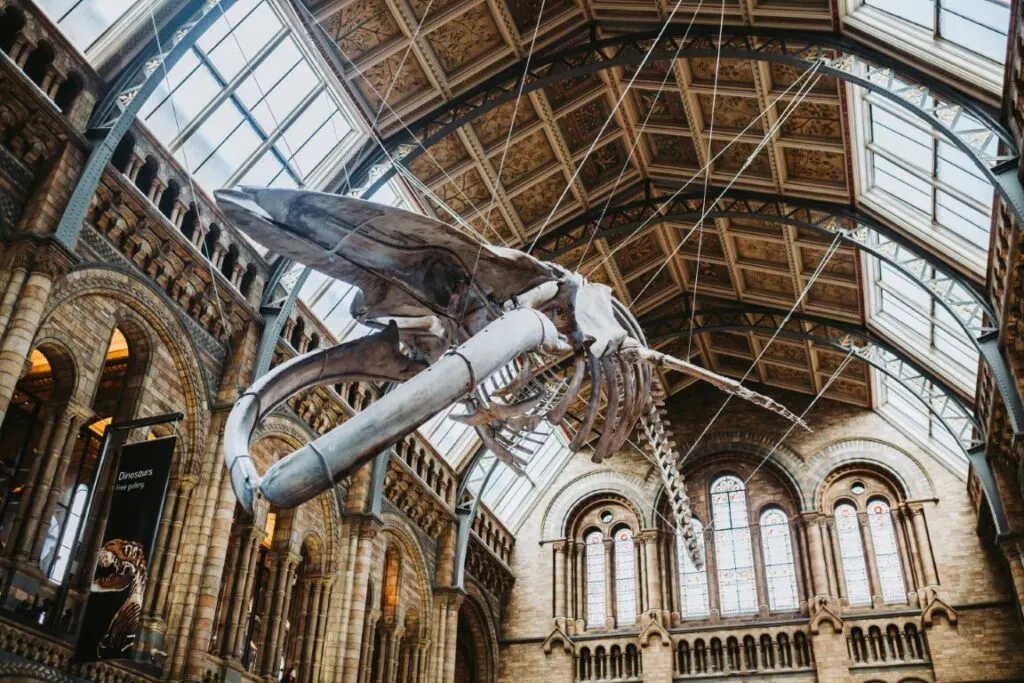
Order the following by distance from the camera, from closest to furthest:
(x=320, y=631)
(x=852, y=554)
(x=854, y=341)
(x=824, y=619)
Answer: (x=320, y=631)
(x=854, y=341)
(x=824, y=619)
(x=852, y=554)

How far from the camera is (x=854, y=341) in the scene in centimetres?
2044

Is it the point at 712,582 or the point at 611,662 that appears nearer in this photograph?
the point at 611,662

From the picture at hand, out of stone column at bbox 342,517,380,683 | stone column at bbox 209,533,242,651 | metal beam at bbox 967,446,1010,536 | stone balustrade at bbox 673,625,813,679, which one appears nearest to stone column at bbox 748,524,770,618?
stone balustrade at bbox 673,625,813,679

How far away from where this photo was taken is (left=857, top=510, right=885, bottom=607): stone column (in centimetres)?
2094

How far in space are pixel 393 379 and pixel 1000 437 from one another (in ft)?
49.2

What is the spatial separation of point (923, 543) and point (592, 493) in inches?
329

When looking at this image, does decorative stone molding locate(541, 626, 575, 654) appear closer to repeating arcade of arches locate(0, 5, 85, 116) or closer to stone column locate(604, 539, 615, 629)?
stone column locate(604, 539, 615, 629)

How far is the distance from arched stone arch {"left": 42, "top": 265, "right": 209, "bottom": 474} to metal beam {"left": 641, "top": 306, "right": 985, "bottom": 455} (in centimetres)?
1203

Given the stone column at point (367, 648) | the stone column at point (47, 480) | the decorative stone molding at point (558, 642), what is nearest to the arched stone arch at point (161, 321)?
the stone column at point (47, 480)

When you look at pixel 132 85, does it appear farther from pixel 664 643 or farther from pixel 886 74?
pixel 664 643

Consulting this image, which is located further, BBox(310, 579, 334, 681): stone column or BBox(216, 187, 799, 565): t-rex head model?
BBox(310, 579, 334, 681): stone column

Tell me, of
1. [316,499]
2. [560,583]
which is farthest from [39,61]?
[560,583]

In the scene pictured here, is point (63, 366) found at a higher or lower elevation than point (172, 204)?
lower

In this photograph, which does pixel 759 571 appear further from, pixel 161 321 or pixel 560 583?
pixel 161 321
